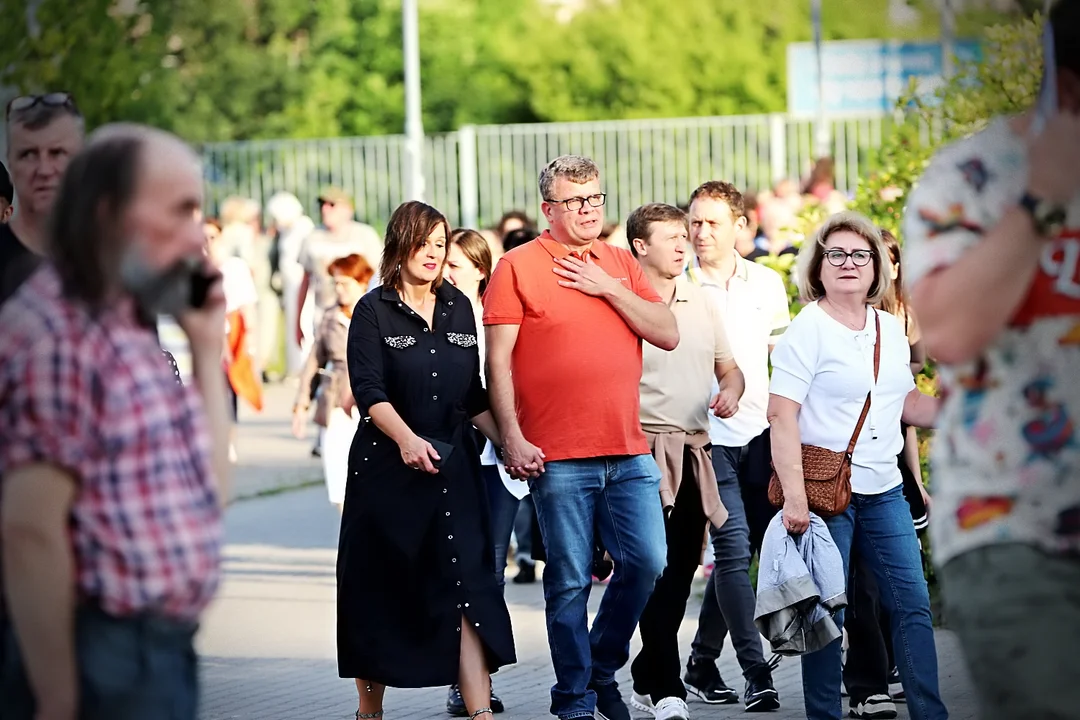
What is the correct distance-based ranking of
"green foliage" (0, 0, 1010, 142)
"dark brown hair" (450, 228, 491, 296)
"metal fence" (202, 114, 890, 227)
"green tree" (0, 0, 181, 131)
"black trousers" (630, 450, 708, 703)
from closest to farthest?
1. "black trousers" (630, 450, 708, 703)
2. "dark brown hair" (450, 228, 491, 296)
3. "green tree" (0, 0, 181, 131)
4. "metal fence" (202, 114, 890, 227)
5. "green foliage" (0, 0, 1010, 142)

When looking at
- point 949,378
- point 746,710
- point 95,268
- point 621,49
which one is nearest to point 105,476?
point 95,268

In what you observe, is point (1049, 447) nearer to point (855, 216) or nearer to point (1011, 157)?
point (1011, 157)

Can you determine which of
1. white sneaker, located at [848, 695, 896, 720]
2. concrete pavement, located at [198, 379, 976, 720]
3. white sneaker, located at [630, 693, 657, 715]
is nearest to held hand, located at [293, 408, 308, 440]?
concrete pavement, located at [198, 379, 976, 720]

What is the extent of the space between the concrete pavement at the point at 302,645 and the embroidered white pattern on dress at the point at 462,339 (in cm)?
154

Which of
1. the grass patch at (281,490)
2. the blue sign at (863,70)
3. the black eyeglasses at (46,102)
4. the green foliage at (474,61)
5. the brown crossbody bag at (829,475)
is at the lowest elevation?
the grass patch at (281,490)

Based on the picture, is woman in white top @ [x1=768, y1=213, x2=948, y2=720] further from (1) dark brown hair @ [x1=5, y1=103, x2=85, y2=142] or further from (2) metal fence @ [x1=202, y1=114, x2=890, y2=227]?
(2) metal fence @ [x1=202, y1=114, x2=890, y2=227]

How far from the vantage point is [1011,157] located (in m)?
3.41

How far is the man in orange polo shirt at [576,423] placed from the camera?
6.74 meters

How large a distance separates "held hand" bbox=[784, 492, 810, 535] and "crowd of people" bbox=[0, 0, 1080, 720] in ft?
0.04

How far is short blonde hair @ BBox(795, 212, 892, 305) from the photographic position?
650 centimetres

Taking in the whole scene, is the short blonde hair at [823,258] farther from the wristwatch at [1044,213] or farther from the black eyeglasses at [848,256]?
the wristwatch at [1044,213]

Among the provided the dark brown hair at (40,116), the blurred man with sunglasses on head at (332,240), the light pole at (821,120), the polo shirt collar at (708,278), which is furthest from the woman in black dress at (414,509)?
the light pole at (821,120)

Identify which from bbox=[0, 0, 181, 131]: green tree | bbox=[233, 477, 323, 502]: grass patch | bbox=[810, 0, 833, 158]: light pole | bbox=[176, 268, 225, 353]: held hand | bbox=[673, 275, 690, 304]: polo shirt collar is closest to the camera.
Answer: bbox=[176, 268, 225, 353]: held hand

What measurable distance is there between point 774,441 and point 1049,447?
297 cm
